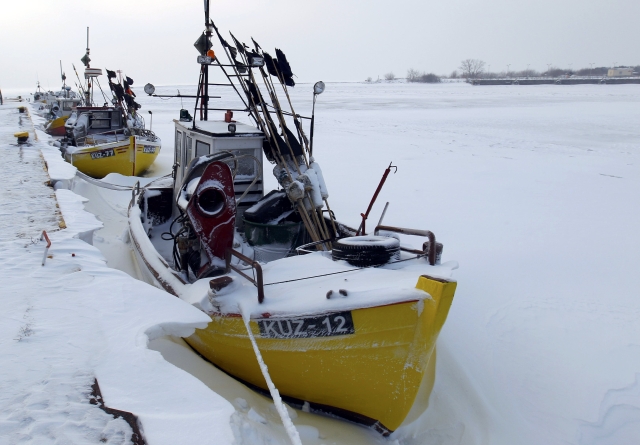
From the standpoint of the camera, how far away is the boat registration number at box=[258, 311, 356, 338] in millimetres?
3453

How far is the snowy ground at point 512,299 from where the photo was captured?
3.85 metres

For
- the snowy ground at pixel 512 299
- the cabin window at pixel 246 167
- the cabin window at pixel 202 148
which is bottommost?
the snowy ground at pixel 512 299

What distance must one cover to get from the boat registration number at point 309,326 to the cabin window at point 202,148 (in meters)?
2.84

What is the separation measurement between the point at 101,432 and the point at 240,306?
1403mm

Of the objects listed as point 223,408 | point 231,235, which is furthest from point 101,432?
point 231,235

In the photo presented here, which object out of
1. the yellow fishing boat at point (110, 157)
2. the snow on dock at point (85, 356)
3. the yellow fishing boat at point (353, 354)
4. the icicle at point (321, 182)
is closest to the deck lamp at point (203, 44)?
the icicle at point (321, 182)

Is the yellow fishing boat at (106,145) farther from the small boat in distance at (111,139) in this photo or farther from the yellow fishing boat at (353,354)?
the yellow fishing boat at (353,354)

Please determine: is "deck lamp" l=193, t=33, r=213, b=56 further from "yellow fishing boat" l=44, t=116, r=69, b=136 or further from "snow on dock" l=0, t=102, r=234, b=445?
"yellow fishing boat" l=44, t=116, r=69, b=136

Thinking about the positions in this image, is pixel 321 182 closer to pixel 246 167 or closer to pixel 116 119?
pixel 246 167

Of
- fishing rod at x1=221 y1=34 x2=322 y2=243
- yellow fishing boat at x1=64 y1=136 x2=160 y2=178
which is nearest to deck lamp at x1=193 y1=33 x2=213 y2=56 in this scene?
fishing rod at x1=221 y1=34 x2=322 y2=243

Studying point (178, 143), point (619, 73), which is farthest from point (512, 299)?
point (619, 73)

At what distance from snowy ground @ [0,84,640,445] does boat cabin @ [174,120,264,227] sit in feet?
6.99

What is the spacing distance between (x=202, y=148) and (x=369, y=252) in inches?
115

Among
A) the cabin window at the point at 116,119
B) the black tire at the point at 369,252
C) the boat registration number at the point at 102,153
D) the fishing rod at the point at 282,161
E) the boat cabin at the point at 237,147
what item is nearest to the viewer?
the black tire at the point at 369,252
